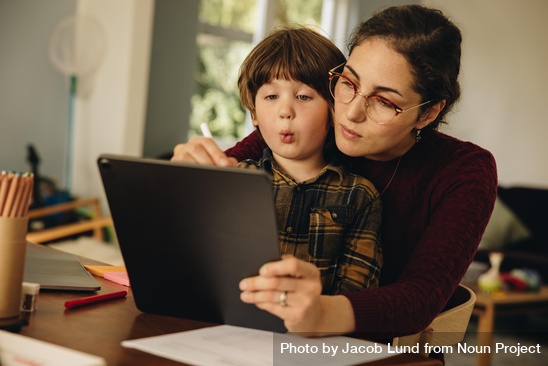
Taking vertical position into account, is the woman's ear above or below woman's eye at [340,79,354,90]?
A: below

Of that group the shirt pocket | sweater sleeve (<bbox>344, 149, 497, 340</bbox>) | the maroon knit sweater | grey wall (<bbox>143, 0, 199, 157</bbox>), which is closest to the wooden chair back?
grey wall (<bbox>143, 0, 199, 157</bbox>)

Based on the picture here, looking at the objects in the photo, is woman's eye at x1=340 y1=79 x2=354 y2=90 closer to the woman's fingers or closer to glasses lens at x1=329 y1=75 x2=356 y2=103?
glasses lens at x1=329 y1=75 x2=356 y2=103

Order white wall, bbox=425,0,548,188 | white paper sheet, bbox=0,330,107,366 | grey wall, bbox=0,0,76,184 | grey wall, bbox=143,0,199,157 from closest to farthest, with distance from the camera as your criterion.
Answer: white paper sheet, bbox=0,330,107,366 < grey wall, bbox=0,0,76,184 < grey wall, bbox=143,0,199,157 < white wall, bbox=425,0,548,188

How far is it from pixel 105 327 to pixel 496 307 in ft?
10.5

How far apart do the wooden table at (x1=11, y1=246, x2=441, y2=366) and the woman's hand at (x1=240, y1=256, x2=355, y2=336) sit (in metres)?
0.11

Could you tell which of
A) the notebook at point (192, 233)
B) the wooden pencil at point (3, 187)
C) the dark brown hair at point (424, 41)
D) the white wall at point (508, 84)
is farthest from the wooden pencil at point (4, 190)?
the white wall at point (508, 84)

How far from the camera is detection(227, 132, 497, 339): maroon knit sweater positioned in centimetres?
115

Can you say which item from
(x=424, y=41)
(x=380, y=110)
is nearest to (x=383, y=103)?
(x=380, y=110)

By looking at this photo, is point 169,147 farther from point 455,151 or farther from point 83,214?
point 455,151

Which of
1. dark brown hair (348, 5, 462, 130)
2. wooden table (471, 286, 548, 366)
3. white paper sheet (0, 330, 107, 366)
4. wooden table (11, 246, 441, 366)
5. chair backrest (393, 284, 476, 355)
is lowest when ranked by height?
wooden table (471, 286, 548, 366)

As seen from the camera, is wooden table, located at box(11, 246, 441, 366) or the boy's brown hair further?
Result: the boy's brown hair

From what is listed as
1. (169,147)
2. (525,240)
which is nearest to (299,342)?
(169,147)

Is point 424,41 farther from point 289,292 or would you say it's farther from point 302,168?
point 289,292

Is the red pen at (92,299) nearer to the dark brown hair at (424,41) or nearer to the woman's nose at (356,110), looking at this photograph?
the woman's nose at (356,110)
